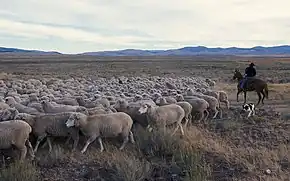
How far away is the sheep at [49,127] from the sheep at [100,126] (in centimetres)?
29

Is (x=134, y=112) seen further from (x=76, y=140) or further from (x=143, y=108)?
(x=76, y=140)

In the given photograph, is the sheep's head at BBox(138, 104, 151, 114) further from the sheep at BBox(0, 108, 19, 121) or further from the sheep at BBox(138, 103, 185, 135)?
the sheep at BBox(0, 108, 19, 121)

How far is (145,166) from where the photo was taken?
31.5 ft


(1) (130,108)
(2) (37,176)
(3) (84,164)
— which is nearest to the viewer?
(2) (37,176)

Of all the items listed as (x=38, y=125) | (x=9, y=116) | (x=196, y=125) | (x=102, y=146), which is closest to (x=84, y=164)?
(x=102, y=146)

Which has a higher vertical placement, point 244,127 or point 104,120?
point 104,120

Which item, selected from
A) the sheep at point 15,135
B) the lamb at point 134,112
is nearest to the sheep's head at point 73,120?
the sheep at point 15,135

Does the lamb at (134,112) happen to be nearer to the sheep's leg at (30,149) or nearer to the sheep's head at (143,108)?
the sheep's head at (143,108)

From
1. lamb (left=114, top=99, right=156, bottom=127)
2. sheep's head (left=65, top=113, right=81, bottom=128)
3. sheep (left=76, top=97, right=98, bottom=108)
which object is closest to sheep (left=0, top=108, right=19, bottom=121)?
sheep's head (left=65, top=113, right=81, bottom=128)

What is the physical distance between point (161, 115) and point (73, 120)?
2719mm

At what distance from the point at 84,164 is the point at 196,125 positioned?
519 centimetres

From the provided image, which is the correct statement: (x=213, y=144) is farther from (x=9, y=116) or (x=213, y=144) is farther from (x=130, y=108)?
(x=9, y=116)

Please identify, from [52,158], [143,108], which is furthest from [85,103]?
[52,158]

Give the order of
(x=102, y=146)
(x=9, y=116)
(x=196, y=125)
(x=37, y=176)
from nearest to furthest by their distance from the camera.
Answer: (x=37, y=176)
(x=102, y=146)
(x=9, y=116)
(x=196, y=125)
